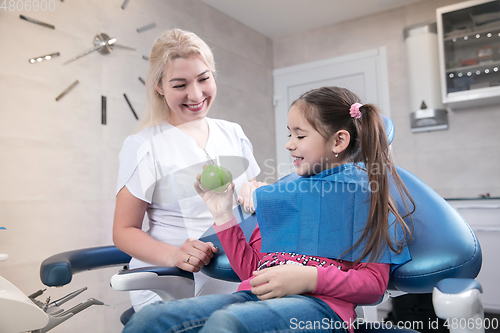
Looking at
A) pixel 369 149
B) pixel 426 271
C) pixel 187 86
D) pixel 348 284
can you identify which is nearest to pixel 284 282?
pixel 348 284

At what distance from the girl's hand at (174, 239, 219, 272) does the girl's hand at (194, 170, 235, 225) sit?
0.08m

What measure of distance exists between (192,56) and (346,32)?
288cm

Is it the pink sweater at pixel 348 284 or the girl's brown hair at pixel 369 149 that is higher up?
the girl's brown hair at pixel 369 149

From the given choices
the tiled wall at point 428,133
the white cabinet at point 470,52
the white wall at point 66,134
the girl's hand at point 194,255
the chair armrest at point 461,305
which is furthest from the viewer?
the tiled wall at point 428,133

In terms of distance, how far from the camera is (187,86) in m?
1.33

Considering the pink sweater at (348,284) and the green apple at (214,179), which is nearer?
the pink sweater at (348,284)

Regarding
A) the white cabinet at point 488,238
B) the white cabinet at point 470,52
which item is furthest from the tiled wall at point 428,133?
Answer: the white cabinet at point 488,238

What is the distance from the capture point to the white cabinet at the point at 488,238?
260 centimetres

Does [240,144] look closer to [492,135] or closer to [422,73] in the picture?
[422,73]

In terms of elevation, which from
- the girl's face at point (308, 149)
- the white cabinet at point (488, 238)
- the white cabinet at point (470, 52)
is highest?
the white cabinet at point (470, 52)

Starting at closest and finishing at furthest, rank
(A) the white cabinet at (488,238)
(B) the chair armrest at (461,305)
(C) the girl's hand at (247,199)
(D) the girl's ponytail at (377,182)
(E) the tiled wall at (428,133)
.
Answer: (B) the chair armrest at (461,305) → (D) the girl's ponytail at (377,182) → (C) the girl's hand at (247,199) → (A) the white cabinet at (488,238) → (E) the tiled wall at (428,133)

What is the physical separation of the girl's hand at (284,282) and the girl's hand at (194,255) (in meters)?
0.24

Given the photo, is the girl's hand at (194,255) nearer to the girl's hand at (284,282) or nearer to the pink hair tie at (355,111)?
the girl's hand at (284,282)

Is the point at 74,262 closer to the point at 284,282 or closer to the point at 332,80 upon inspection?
the point at 284,282
